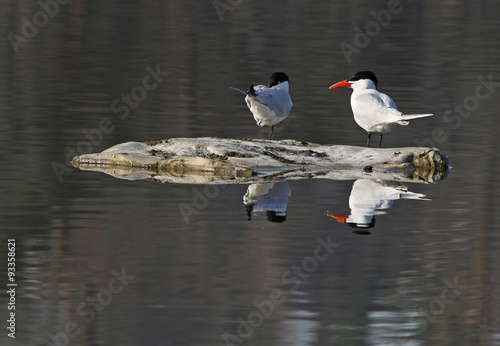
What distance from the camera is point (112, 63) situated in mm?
27016

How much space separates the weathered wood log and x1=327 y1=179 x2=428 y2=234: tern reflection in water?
0.47m

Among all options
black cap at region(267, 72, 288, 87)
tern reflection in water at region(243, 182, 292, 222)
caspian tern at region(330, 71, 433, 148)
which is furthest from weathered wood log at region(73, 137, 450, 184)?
black cap at region(267, 72, 288, 87)

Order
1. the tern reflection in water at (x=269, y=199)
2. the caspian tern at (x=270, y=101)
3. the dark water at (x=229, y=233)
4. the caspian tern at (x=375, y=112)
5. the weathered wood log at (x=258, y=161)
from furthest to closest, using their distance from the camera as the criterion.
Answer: the caspian tern at (x=270, y=101), the caspian tern at (x=375, y=112), the weathered wood log at (x=258, y=161), the tern reflection in water at (x=269, y=199), the dark water at (x=229, y=233)

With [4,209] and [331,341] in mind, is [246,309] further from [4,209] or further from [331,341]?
[4,209]

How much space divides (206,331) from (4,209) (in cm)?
437

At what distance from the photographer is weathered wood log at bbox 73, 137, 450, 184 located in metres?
13.2

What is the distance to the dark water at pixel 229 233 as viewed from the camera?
25.0ft

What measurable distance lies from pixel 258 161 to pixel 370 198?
2041mm

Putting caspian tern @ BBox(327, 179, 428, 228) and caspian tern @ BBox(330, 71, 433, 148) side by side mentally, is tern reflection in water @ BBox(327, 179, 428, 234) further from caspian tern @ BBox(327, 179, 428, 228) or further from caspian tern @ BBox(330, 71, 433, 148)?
caspian tern @ BBox(330, 71, 433, 148)

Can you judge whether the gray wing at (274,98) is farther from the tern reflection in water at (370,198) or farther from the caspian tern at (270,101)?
the tern reflection in water at (370,198)

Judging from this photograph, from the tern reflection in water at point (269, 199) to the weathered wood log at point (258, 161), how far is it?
59 cm

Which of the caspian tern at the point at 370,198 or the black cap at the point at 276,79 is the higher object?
the black cap at the point at 276,79

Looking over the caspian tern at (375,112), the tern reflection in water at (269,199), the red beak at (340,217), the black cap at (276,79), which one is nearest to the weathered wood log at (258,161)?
the caspian tern at (375,112)

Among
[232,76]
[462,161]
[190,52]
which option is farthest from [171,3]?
[462,161]
